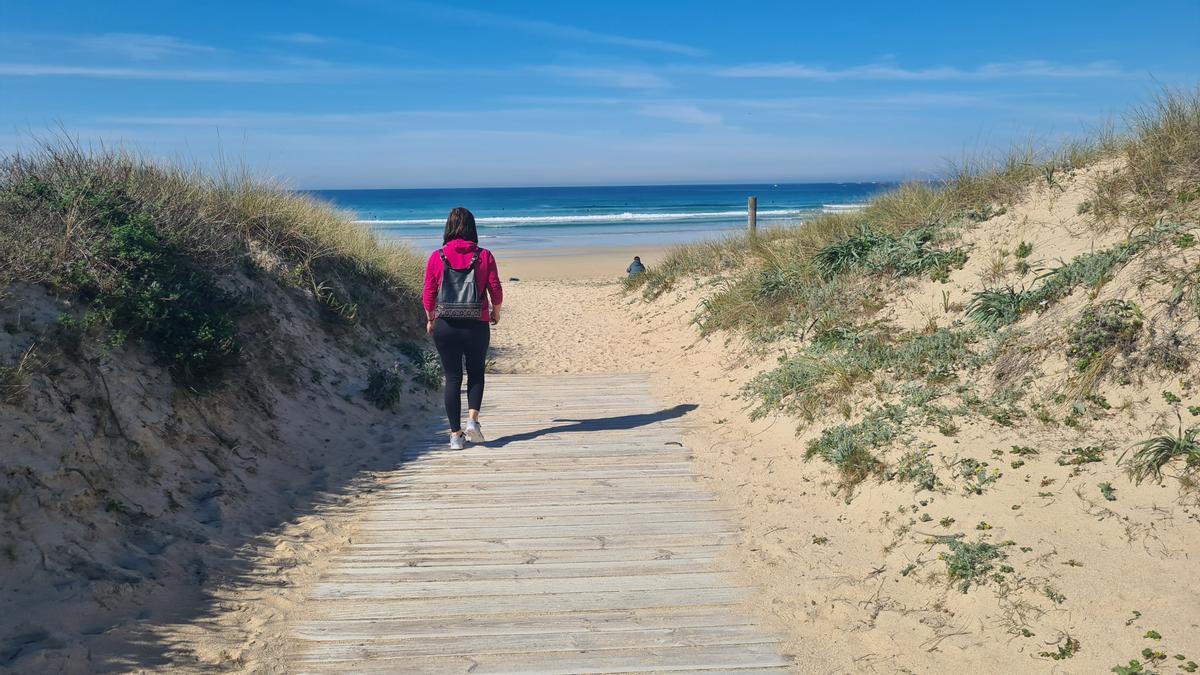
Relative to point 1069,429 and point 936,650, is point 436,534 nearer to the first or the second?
point 936,650

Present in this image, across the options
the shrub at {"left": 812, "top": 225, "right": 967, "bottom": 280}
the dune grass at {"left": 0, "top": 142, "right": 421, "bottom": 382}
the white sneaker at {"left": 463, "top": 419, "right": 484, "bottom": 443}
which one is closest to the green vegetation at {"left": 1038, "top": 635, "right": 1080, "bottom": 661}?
the white sneaker at {"left": 463, "top": 419, "right": 484, "bottom": 443}

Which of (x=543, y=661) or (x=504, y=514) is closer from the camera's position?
(x=543, y=661)

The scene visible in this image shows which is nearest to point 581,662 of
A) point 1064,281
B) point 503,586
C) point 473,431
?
point 503,586

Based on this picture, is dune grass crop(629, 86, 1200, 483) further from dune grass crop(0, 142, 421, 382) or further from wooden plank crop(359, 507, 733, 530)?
dune grass crop(0, 142, 421, 382)

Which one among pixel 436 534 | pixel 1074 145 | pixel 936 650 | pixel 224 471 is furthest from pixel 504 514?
pixel 1074 145

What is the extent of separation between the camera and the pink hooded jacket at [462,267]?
6090mm

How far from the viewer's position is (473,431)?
661cm

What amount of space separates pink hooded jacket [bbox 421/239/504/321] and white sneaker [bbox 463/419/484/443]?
93 centimetres

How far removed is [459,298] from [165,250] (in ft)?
8.06

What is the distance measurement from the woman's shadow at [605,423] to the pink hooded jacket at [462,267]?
3.96ft

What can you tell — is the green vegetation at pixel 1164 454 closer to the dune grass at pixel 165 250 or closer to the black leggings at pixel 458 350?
the black leggings at pixel 458 350

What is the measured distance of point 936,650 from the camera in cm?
346

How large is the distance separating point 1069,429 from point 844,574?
5.86 feet

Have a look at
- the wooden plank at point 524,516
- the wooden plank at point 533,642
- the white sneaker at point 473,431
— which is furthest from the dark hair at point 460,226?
the wooden plank at point 533,642
